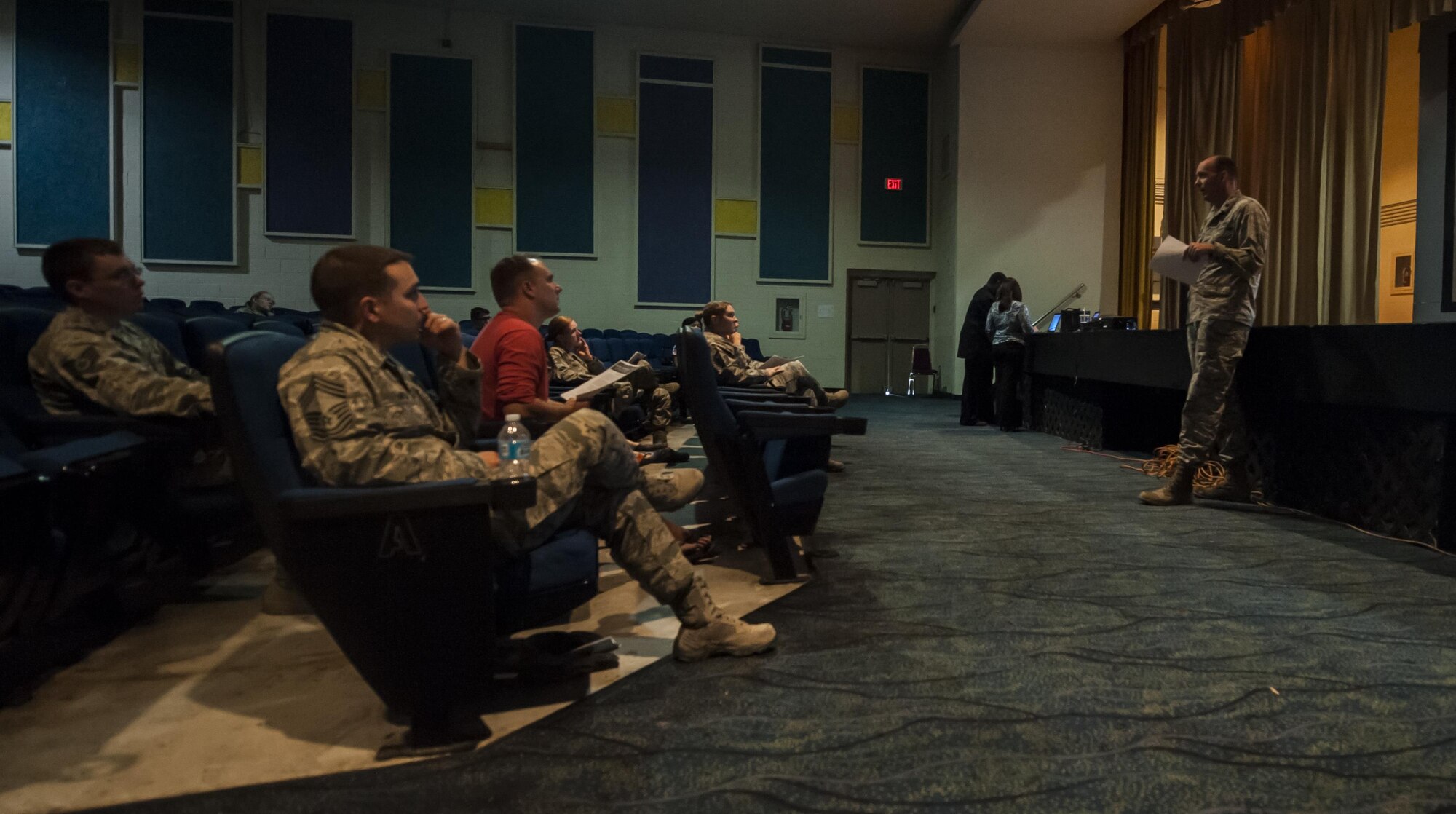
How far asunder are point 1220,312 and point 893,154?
785 cm

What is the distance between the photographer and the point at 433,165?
9875 millimetres

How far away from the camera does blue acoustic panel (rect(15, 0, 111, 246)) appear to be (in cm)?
905

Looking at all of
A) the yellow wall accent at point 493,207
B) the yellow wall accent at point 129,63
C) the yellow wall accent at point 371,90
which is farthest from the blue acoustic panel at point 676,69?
the yellow wall accent at point 129,63

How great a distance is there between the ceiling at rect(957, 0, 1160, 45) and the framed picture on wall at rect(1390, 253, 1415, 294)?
3559 millimetres

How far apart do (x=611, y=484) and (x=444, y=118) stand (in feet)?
30.4

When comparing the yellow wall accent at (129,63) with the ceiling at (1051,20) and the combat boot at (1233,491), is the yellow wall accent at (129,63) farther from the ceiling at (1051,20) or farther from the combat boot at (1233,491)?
the combat boot at (1233,491)

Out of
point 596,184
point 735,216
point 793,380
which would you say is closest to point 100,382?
point 793,380

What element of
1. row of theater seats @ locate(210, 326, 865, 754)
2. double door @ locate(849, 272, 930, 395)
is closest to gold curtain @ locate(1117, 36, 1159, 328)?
double door @ locate(849, 272, 930, 395)

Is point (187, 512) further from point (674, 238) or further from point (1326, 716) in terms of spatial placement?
point (674, 238)

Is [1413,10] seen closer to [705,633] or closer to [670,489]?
[670,489]

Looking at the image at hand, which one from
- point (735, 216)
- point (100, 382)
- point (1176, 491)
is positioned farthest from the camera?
point (735, 216)

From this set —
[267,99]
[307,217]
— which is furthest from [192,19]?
[307,217]

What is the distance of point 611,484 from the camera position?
1.78 meters

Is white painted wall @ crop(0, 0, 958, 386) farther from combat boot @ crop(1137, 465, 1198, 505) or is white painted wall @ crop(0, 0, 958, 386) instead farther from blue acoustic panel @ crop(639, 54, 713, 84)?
combat boot @ crop(1137, 465, 1198, 505)
